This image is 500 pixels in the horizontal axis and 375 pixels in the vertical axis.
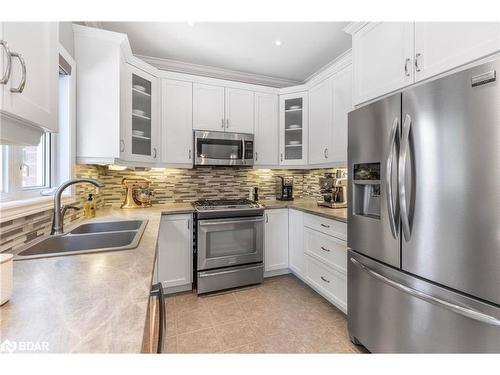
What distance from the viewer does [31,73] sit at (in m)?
0.74

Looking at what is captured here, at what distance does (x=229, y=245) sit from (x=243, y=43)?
6.99 ft

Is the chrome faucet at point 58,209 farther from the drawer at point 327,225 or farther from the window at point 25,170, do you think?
the drawer at point 327,225

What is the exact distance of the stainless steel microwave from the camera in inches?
102

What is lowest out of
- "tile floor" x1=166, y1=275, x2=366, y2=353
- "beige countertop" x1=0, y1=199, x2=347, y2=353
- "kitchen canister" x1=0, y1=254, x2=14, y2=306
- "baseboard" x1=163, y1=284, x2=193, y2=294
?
"tile floor" x1=166, y1=275, x2=366, y2=353

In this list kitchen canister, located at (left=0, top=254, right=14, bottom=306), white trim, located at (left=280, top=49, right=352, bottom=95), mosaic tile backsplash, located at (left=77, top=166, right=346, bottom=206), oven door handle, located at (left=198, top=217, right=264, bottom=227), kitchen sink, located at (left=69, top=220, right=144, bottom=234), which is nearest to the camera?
kitchen canister, located at (left=0, top=254, right=14, bottom=306)

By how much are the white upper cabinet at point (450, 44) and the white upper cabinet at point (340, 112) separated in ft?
2.76

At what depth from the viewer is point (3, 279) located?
580 mm

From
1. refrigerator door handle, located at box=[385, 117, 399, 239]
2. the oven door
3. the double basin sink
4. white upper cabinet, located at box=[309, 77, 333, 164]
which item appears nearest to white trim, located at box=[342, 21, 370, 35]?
white upper cabinet, located at box=[309, 77, 333, 164]

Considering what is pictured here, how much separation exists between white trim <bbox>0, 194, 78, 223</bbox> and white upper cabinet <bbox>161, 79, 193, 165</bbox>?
133 cm

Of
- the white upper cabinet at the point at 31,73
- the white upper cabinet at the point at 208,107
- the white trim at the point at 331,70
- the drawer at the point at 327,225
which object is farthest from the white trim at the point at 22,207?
the white trim at the point at 331,70

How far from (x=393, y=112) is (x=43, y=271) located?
178cm

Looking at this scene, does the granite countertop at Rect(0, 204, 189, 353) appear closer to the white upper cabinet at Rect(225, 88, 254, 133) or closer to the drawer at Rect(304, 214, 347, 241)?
the drawer at Rect(304, 214, 347, 241)
